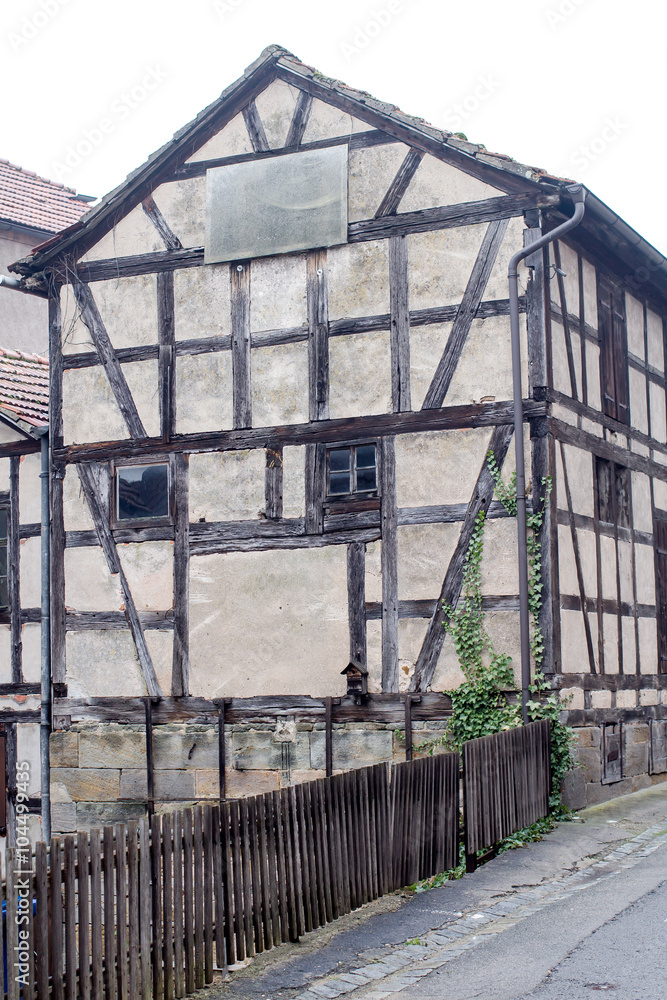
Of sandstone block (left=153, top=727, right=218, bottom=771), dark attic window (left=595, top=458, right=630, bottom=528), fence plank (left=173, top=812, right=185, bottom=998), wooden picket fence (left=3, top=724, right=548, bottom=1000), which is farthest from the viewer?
dark attic window (left=595, top=458, right=630, bottom=528)

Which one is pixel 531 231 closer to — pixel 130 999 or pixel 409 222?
pixel 409 222

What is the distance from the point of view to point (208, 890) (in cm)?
686

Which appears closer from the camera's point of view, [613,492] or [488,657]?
[488,657]

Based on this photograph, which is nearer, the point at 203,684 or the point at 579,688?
the point at 579,688

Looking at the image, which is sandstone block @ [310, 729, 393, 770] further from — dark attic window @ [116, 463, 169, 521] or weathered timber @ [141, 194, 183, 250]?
weathered timber @ [141, 194, 183, 250]

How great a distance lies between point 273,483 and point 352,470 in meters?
0.95

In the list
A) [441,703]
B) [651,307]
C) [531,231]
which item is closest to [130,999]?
[441,703]

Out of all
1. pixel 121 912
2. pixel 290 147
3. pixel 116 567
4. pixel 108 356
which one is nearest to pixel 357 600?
pixel 116 567

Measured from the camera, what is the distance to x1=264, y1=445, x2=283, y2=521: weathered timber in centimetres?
1343

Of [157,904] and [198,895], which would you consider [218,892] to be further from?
[157,904]

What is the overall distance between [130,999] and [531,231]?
8919mm

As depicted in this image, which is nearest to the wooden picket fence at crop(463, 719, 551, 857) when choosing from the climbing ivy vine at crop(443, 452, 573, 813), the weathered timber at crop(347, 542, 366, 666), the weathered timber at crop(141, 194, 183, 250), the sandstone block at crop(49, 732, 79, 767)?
the climbing ivy vine at crop(443, 452, 573, 813)

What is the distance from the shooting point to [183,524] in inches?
546

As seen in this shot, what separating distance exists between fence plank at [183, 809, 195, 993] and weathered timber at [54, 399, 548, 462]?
264 inches
